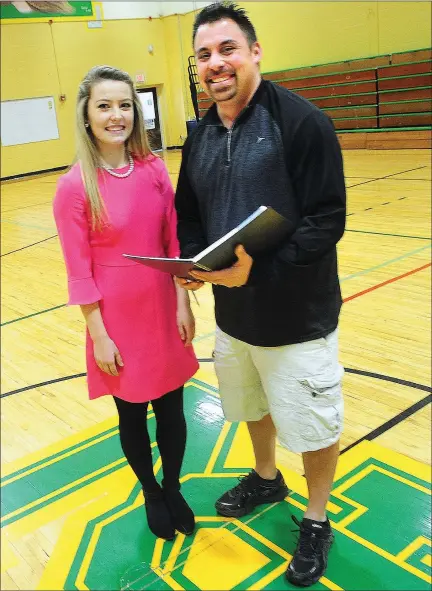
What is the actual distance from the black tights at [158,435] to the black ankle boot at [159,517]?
32mm

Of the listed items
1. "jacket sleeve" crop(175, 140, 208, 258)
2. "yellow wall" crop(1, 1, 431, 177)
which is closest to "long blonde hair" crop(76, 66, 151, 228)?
"jacket sleeve" crop(175, 140, 208, 258)

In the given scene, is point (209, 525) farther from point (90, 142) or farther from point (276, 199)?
point (90, 142)

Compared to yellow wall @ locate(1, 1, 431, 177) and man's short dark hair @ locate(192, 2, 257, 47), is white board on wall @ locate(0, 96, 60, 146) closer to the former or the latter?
yellow wall @ locate(1, 1, 431, 177)

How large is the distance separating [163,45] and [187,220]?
48.4 ft

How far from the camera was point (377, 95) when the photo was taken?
11.4 metres

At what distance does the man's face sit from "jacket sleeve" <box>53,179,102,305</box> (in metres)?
0.49

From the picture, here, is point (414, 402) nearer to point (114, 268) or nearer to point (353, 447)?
point (353, 447)

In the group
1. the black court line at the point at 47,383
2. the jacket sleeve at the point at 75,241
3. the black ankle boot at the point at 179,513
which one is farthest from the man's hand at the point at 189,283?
the black court line at the point at 47,383

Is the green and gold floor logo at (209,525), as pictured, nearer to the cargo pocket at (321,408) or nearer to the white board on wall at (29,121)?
the cargo pocket at (321,408)

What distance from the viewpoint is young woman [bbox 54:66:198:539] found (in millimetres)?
1729

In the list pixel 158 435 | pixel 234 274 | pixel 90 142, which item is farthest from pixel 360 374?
pixel 90 142

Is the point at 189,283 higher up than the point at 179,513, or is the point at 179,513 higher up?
the point at 189,283

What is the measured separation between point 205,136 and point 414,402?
1.70 meters

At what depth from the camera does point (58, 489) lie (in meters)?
2.45
